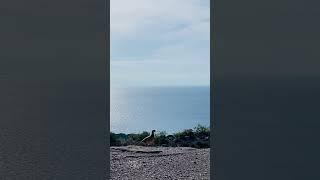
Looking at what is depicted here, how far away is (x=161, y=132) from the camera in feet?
28.2

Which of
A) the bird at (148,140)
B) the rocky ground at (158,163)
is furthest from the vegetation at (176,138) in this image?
the rocky ground at (158,163)

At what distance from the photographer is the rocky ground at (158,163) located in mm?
5949

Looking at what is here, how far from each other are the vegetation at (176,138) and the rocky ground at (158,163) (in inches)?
26.0

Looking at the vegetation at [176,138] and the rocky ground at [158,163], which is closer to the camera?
the rocky ground at [158,163]

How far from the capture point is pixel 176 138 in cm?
848

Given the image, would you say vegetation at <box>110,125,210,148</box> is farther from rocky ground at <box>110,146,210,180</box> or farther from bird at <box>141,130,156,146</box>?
rocky ground at <box>110,146,210,180</box>

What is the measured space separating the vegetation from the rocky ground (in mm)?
660

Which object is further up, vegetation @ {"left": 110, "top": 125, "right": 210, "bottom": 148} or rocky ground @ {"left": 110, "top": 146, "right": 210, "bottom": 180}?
vegetation @ {"left": 110, "top": 125, "right": 210, "bottom": 148}

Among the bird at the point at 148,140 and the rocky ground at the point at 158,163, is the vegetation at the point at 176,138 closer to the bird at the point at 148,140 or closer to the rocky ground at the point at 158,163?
the bird at the point at 148,140

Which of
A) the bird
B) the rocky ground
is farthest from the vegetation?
the rocky ground

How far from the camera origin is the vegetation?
8117 millimetres
